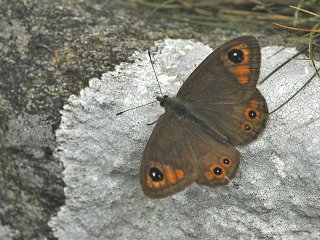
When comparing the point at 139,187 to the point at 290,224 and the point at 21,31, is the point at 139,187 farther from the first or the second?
the point at 21,31

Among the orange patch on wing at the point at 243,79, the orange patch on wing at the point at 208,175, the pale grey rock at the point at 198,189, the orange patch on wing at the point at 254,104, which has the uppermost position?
the orange patch on wing at the point at 243,79

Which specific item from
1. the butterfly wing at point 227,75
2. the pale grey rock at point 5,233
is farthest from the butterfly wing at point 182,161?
the pale grey rock at point 5,233

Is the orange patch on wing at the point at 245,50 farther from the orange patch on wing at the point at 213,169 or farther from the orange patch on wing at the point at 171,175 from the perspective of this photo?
the orange patch on wing at the point at 171,175

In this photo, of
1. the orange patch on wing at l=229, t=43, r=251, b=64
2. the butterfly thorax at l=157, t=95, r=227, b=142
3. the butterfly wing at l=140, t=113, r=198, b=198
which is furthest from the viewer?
the butterfly thorax at l=157, t=95, r=227, b=142

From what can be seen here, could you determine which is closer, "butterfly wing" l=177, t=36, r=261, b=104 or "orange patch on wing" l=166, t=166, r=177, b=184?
"orange patch on wing" l=166, t=166, r=177, b=184

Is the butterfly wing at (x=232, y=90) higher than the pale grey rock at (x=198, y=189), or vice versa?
the butterfly wing at (x=232, y=90)

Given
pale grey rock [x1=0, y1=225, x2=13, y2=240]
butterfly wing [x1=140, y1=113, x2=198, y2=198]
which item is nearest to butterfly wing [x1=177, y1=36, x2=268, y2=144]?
butterfly wing [x1=140, y1=113, x2=198, y2=198]

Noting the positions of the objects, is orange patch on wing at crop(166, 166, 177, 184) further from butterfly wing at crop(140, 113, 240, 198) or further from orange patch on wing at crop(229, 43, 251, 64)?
orange patch on wing at crop(229, 43, 251, 64)
